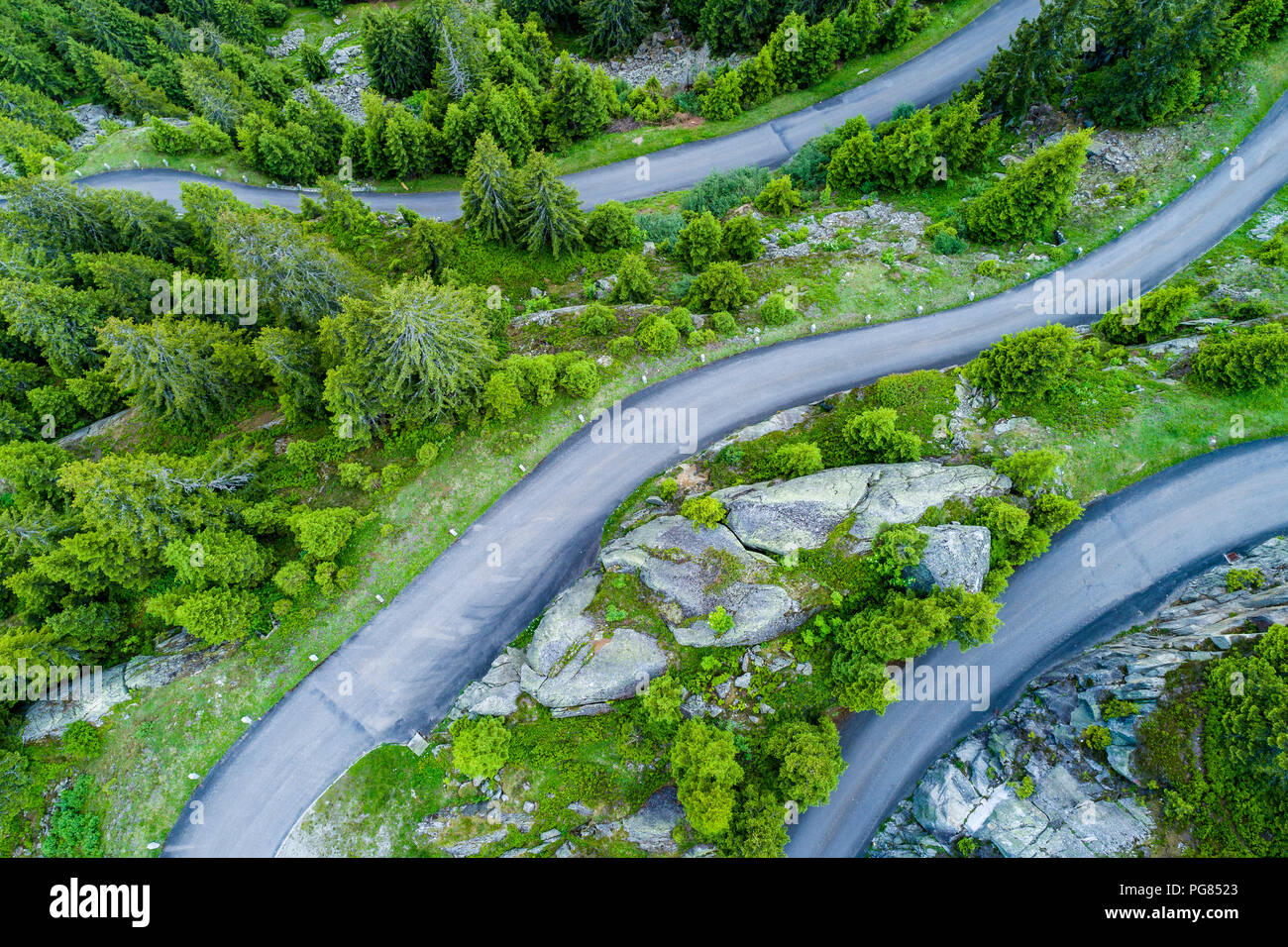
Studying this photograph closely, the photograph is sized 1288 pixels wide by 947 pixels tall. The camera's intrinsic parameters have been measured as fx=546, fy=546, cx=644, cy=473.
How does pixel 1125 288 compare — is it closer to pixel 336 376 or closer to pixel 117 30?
pixel 336 376

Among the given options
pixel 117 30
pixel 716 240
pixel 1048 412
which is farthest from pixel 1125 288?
pixel 117 30

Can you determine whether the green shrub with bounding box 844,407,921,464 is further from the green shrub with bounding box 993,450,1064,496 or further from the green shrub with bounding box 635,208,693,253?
the green shrub with bounding box 635,208,693,253

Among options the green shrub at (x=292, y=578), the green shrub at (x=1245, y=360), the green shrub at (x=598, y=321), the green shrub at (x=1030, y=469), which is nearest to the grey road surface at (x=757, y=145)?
the green shrub at (x=598, y=321)

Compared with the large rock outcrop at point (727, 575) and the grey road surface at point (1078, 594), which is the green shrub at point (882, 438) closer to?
the large rock outcrop at point (727, 575)

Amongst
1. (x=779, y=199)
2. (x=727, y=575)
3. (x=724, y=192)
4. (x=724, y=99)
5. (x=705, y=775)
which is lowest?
(x=705, y=775)

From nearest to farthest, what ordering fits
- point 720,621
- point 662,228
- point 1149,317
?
point 720,621
point 1149,317
point 662,228

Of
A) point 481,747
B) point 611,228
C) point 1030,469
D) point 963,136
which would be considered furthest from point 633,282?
point 481,747

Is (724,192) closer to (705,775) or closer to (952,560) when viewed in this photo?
Answer: (952,560)

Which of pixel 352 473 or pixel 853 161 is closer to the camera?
pixel 352 473
